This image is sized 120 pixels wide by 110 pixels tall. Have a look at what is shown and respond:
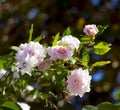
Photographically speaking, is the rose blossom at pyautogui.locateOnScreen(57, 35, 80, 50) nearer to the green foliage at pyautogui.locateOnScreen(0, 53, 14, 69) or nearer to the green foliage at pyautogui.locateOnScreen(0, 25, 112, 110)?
the green foliage at pyautogui.locateOnScreen(0, 25, 112, 110)

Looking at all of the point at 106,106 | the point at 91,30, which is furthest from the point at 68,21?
the point at 106,106

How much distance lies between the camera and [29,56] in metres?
1.82

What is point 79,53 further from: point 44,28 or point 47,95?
point 44,28

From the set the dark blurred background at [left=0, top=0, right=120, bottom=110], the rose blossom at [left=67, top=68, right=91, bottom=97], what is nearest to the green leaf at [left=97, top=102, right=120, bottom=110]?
the rose blossom at [left=67, top=68, right=91, bottom=97]

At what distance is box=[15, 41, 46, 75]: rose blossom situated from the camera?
1802 millimetres

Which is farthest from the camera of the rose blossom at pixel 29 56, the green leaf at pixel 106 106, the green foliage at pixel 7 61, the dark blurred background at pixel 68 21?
the dark blurred background at pixel 68 21

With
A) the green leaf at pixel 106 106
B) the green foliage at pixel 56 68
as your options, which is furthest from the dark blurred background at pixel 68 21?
the green leaf at pixel 106 106

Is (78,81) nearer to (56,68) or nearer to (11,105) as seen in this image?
(56,68)

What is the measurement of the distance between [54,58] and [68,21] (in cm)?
299

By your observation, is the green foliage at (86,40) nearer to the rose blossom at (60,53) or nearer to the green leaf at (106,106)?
the rose blossom at (60,53)

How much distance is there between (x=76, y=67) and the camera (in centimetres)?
189

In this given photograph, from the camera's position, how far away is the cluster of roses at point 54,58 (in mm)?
1815

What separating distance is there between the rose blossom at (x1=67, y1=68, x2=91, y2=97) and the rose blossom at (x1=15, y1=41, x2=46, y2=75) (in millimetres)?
115

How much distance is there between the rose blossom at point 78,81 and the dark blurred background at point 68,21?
2604 mm
